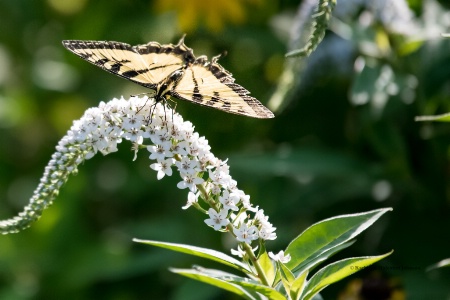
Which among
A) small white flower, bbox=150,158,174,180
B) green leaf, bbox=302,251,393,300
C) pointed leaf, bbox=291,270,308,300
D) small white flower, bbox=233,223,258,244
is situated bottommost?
pointed leaf, bbox=291,270,308,300

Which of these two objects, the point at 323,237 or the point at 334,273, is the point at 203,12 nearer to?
the point at 323,237

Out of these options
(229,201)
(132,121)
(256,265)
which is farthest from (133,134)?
(256,265)

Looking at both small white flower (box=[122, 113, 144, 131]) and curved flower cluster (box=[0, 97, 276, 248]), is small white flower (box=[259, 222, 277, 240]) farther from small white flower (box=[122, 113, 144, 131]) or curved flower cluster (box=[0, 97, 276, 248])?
small white flower (box=[122, 113, 144, 131])

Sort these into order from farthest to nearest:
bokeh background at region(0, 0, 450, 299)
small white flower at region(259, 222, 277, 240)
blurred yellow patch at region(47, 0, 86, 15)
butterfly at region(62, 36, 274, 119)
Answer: blurred yellow patch at region(47, 0, 86, 15) → bokeh background at region(0, 0, 450, 299) → butterfly at region(62, 36, 274, 119) → small white flower at region(259, 222, 277, 240)

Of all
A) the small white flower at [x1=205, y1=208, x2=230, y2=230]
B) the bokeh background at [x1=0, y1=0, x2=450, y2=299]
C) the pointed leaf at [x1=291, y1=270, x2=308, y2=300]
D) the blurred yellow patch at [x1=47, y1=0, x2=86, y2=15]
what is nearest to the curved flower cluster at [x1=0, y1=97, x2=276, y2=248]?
the small white flower at [x1=205, y1=208, x2=230, y2=230]

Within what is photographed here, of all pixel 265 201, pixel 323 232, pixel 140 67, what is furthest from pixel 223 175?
pixel 265 201

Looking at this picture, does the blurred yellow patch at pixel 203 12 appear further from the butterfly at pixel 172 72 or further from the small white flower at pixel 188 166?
the small white flower at pixel 188 166
